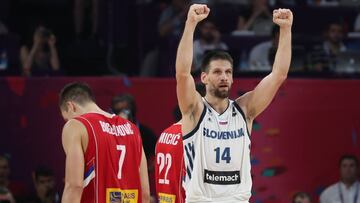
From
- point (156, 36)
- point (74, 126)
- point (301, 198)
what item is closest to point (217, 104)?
point (74, 126)

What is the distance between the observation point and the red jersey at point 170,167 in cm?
1016

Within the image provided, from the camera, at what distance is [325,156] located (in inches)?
544

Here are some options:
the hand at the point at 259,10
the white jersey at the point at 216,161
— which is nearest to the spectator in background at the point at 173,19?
the hand at the point at 259,10

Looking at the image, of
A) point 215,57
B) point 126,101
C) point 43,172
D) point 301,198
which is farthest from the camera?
point 43,172

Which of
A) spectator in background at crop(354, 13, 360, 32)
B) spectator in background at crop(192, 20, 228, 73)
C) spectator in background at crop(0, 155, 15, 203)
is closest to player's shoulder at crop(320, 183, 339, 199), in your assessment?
spectator in background at crop(192, 20, 228, 73)

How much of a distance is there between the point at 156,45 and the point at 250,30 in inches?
53.7

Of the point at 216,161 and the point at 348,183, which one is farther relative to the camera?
the point at 348,183

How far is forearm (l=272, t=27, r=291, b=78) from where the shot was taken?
30.5 feet

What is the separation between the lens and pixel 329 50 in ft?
48.4

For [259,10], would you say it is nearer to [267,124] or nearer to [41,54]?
[267,124]

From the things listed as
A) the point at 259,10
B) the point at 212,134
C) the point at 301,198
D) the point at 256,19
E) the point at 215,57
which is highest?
the point at 259,10

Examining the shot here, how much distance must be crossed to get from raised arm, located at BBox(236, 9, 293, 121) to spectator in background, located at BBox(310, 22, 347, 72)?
16.1 ft

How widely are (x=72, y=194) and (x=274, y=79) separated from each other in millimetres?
1946

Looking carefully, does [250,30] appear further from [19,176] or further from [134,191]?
[134,191]
